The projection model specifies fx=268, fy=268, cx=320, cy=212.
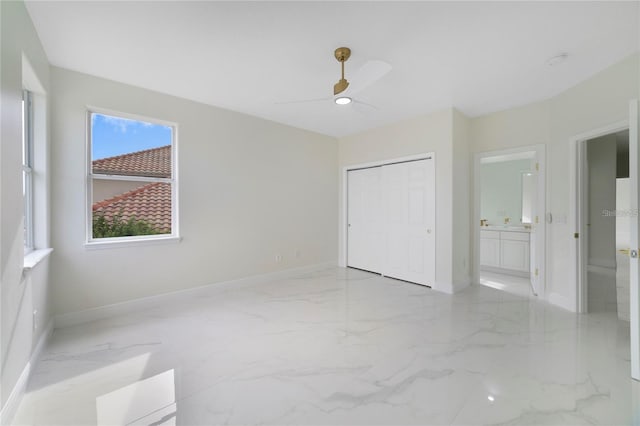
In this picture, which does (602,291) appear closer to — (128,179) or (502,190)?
(502,190)

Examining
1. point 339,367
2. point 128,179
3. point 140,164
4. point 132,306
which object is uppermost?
point 140,164

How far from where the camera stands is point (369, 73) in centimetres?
219

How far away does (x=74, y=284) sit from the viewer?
2.85 meters

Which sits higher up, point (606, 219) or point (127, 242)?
point (606, 219)

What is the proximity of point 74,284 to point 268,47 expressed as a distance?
313 cm

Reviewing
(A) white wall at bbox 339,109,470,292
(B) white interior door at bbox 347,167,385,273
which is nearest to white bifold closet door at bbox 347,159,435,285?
(B) white interior door at bbox 347,167,385,273

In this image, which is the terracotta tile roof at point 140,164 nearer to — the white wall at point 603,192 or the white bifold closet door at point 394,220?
the white bifold closet door at point 394,220

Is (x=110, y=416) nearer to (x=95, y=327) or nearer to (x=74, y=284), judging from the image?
(x=95, y=327)

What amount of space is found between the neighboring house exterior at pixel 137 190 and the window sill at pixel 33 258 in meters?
0.68

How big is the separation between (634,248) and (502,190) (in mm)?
4222

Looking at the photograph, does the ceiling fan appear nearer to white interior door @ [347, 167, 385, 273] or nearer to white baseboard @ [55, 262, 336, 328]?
white interior door @ [347, 167, 385, 273]

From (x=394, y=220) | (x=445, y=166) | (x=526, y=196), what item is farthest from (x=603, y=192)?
(x=394, y=220)

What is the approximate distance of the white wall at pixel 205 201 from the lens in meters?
2.81

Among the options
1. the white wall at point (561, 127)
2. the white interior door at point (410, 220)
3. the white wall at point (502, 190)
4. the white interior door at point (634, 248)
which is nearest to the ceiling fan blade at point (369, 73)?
the white interior door at point (634, 248)
